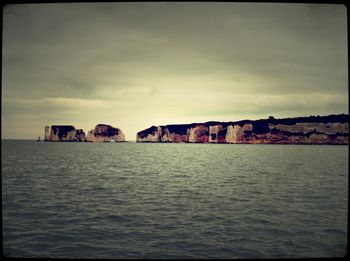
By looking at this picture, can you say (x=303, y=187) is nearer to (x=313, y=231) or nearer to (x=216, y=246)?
(x=313, y=231)

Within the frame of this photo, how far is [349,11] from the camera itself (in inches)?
145

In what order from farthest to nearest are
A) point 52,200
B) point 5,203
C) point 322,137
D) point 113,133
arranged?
point 113,133 → point 322,137 → point 52,200 → point 5,203

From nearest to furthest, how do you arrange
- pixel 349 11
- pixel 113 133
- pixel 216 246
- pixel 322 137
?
pixel 349 11, pixel 216 246, pixel 322 137, pixel 113 133

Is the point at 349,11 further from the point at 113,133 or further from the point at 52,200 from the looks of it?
the point at 113,133

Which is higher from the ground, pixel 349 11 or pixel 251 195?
pixel 349 11

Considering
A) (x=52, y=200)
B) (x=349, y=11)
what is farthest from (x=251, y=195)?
(x=349, y=11)

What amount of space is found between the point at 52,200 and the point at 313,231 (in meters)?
14.1

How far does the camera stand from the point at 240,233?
33.2ft

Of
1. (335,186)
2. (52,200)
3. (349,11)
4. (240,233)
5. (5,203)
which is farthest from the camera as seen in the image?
(335,186)

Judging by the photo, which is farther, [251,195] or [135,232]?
[251,195]

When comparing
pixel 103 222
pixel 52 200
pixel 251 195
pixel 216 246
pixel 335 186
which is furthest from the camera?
pixel 335 186

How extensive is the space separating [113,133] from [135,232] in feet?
620

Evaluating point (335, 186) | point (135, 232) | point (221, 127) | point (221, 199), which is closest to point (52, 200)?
point (135, 232)

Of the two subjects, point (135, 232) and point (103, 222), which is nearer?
point (135, 232)
